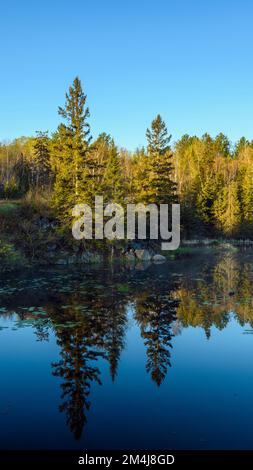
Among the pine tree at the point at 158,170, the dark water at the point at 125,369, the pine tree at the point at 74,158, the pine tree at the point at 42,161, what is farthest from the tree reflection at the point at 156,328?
the pine tree at the point at 42,161

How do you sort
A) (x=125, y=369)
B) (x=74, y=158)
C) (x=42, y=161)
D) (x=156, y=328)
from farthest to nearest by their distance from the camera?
(x=42, y=161) < (x=74, y=158) < (x=156, y=328) < (x=125, y=369)

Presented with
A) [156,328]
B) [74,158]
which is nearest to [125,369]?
[156,328]

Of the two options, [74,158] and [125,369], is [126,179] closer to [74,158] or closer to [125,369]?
[74,158]

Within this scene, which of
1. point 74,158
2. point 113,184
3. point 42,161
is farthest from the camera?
point 42,161

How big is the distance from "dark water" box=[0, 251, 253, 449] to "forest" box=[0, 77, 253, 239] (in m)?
15.4

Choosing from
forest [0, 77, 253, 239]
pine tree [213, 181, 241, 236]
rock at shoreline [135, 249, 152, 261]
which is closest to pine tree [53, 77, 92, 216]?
forest [0, 77, 253, 239]

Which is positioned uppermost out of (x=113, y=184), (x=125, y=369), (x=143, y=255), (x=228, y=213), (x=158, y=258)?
(x=113, y=184)

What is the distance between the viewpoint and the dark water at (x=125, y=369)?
603cm

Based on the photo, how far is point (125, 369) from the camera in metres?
8.81

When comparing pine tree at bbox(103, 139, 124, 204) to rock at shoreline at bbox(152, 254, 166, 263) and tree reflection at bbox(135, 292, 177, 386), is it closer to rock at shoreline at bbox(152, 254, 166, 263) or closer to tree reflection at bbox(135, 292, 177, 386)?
rock at shoreline at bbox(152, 254, 166, 263)

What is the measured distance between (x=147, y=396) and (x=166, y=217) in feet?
109

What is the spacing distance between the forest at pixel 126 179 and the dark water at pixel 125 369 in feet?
50.7

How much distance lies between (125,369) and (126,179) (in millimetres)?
46273
